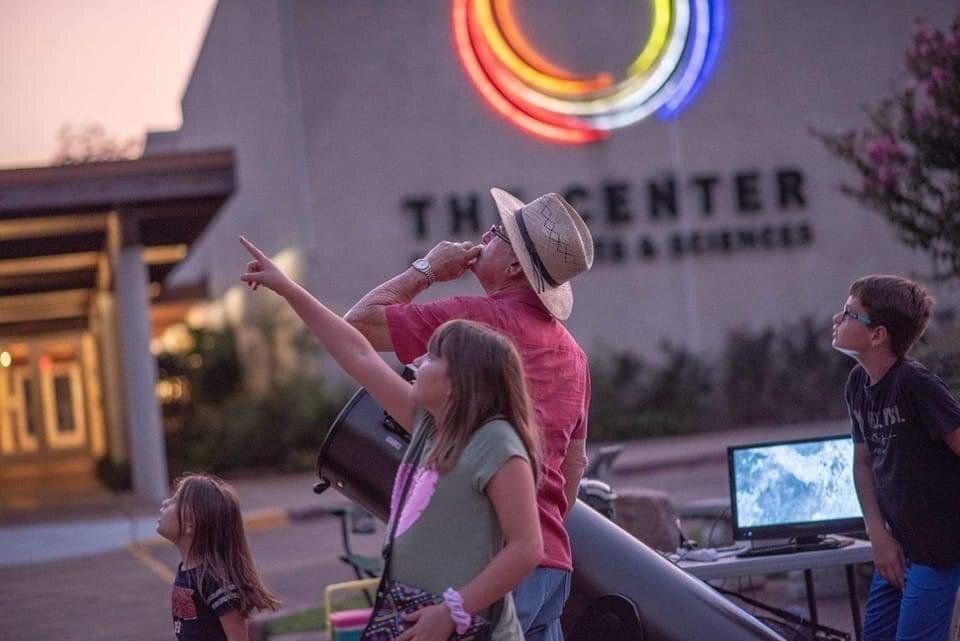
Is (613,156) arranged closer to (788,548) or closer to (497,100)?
(497,100)

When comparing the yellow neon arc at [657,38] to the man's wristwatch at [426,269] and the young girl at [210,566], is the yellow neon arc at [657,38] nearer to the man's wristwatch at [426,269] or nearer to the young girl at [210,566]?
the young girl at [210,566]

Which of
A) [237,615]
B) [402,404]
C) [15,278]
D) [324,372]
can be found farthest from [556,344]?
[15,278]

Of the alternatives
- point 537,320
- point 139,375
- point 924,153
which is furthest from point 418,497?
point 139,375

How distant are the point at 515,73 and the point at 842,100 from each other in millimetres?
5878

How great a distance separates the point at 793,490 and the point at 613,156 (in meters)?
17.5

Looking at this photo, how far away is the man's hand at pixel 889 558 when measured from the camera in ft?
14.8

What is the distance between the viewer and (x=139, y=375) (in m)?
19.1

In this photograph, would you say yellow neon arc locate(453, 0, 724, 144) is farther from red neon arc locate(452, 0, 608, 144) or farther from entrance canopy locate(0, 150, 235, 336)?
entrance canopy locate(0, 150, 235, 336)

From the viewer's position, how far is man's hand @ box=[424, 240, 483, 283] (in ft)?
13.0

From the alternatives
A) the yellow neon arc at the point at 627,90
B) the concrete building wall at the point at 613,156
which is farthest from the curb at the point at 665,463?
the yellow neon arc at the point at 627,90

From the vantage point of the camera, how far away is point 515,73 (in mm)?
22422

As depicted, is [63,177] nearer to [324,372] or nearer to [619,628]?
[324,372]

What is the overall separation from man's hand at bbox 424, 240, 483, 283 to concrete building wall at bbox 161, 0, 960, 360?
17.5 metres

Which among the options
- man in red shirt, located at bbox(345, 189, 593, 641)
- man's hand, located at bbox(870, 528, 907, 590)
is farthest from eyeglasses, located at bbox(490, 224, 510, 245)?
man's hand, located at bbox(870, 528, 907, 590)
